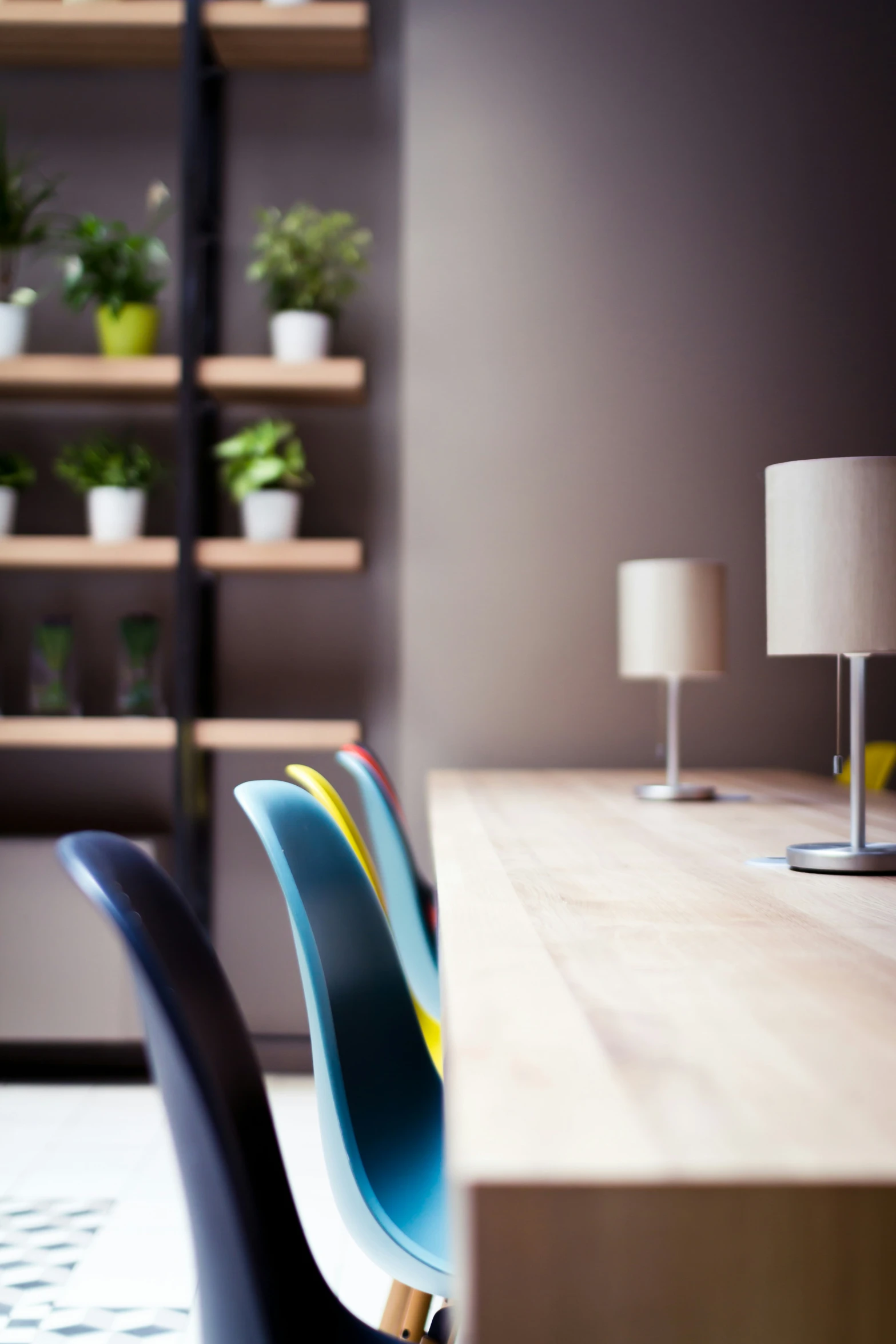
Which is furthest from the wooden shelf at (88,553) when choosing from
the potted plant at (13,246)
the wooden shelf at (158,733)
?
the potted plant at (13,246)

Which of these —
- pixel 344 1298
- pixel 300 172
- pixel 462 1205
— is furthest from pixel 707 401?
pixel 462 1205

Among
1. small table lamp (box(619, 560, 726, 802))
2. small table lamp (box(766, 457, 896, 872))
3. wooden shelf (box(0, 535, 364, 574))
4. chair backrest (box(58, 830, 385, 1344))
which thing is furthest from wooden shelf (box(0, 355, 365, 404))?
chair backrest (box(58, 830, 385, 1344))

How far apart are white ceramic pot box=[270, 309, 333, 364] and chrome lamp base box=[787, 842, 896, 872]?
218 centimetres

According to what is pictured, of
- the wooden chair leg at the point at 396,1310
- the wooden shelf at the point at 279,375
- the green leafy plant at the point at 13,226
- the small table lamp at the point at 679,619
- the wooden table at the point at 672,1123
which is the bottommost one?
the wooden chair leg at the point at 396,1310

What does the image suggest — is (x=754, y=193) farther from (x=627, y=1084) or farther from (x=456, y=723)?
(x=627, y=1084)

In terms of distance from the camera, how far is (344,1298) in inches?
76.2

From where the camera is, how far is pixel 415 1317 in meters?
1.32

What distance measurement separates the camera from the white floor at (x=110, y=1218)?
190cm

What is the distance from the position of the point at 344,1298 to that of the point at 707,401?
2.50 meters

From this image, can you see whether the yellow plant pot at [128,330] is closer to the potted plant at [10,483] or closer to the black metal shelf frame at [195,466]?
the black metal shelf frame at [195,466]

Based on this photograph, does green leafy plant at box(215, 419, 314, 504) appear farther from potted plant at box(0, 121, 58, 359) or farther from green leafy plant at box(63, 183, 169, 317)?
potted plant at box(0, 121, 58, 359)

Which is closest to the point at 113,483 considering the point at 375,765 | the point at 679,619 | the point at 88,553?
the point at 88,553

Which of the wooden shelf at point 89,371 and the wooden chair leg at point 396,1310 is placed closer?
the wooden chair leg at point 396,1310

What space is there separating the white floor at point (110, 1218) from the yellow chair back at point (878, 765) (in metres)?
1.66
